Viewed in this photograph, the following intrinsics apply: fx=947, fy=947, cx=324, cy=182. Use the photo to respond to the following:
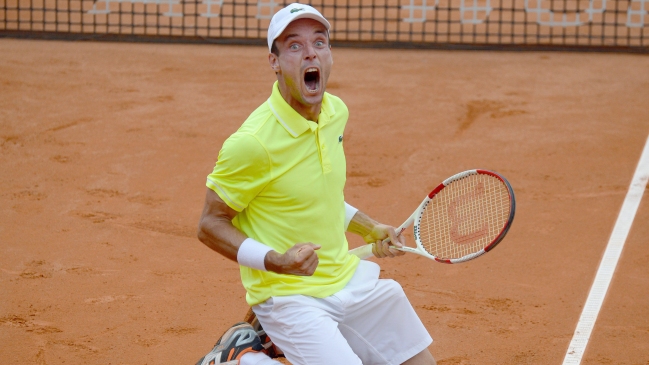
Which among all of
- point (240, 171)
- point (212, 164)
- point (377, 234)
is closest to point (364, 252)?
point (377, 234)

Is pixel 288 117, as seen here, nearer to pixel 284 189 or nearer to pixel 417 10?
pixel 284 189

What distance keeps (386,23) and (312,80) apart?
10162 millimetres

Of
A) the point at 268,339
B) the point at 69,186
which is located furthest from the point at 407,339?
the point at 69,186

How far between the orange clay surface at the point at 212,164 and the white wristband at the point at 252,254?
69.6 inches

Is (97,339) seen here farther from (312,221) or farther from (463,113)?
(463,113)

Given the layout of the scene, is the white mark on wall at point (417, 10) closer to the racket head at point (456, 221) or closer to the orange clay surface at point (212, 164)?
the orange clay surface at point (212, 164)

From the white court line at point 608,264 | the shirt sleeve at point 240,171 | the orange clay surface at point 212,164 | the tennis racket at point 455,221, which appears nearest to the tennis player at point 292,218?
the shirt sleeve at point 240,171

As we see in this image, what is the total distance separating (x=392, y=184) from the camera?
7.58 metres

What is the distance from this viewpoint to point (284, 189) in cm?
340

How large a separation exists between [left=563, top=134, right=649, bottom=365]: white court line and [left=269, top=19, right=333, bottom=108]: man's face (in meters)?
2.34

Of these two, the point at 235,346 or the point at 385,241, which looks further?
the point at 385,241

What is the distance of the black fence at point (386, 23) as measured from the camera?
1248 centimetres

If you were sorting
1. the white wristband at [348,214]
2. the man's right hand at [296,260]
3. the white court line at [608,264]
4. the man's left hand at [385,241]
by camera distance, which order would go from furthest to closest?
1. the white court line at [608,264]
2. the white wristband at [348,214]
3. the man's left hand at [385,241]
4. the man's right hand at [296,260]

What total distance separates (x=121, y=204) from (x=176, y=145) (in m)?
1.41
